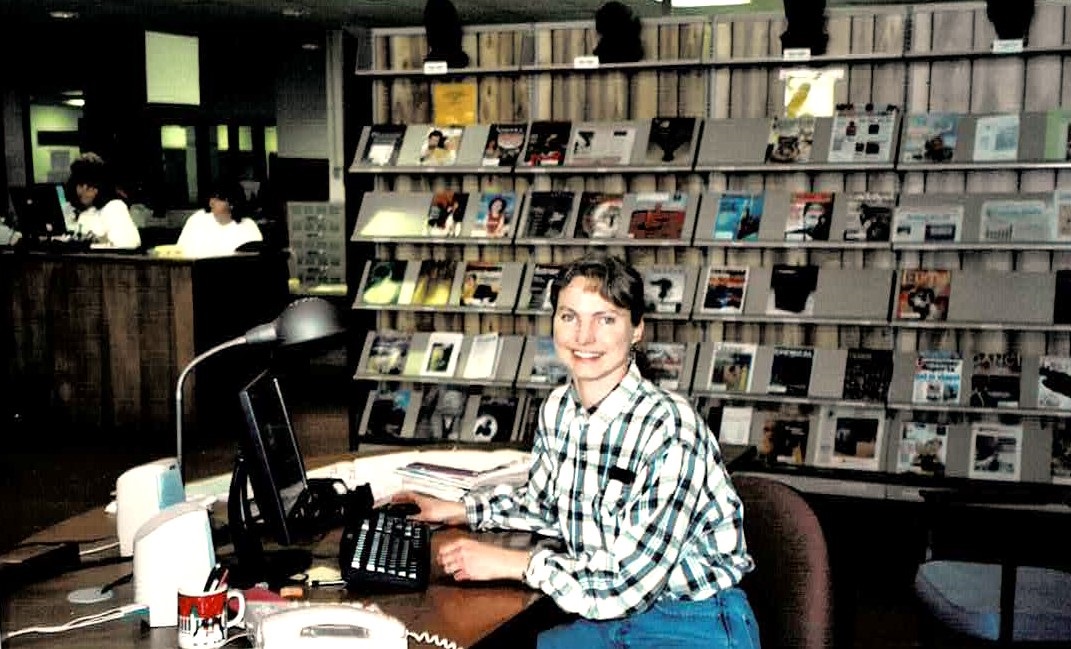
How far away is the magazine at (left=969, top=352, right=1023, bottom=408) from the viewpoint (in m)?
5.11

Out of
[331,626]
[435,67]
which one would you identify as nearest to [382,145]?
[435,67]

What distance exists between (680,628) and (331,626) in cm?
78

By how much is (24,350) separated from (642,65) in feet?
14.9

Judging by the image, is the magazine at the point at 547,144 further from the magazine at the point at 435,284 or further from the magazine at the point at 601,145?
the magazine at the point at 435,284

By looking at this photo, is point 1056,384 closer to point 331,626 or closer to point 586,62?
point 586,62

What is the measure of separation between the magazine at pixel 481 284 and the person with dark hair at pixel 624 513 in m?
3.39

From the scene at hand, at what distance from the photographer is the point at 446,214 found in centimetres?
593

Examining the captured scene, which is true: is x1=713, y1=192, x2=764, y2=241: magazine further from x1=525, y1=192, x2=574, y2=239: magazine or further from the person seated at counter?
the person seated at counter

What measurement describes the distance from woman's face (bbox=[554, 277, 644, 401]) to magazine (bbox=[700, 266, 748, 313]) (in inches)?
123

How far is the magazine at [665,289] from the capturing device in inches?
218

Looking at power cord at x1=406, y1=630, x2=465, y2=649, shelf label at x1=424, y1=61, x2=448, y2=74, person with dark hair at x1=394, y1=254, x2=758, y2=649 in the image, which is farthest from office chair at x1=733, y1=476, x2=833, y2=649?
shelf label at x1=424, y1=61, x2=448, y2=74

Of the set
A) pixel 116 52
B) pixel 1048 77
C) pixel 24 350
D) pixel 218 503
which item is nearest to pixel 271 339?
pixel 218 503

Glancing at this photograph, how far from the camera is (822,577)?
6.84 ft

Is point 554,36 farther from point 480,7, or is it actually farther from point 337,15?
point 337,15
